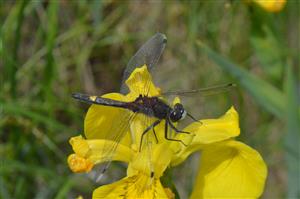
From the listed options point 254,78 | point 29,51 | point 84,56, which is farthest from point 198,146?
point 29,51

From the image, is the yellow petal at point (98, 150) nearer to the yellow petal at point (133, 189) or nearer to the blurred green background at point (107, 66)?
the yellow petal at point (133, 189)

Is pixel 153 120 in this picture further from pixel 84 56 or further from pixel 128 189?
pixel 84 56

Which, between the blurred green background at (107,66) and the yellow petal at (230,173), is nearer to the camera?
the yellow petal at (230,173)

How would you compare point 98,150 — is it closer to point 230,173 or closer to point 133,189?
point 133,189

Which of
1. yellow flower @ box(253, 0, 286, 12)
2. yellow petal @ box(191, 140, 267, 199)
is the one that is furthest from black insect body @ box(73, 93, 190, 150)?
yellow flower @ box(253, 0, 286, 12)

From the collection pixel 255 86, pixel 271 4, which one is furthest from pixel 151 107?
pixel 271 4

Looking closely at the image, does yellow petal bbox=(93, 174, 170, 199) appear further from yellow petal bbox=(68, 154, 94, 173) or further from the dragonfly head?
the dragonfly head

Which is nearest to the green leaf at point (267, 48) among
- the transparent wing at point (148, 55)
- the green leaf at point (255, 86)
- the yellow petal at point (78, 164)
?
the green leaf at point (255, 86)

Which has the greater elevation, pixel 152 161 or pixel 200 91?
pixel 200 91
